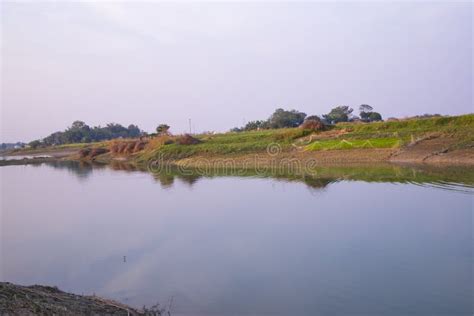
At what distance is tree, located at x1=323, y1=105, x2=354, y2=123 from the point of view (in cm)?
5977

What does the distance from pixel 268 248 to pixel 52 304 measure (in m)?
5.25

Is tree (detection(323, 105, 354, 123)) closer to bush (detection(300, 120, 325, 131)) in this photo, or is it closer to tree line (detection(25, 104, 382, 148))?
tree line (detection(25, 104, 382, 148))

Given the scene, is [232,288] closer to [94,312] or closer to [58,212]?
[94,312]

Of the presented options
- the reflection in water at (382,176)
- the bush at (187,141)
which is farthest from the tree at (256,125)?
the reflection in water at (382,176)

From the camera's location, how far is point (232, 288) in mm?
7926

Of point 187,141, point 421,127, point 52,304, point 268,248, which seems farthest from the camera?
point 187,141

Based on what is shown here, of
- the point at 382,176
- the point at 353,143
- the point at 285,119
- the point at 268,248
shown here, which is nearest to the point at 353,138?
the point at 353,143

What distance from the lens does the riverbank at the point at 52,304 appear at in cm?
590

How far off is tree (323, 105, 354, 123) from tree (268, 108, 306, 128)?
3.77 m

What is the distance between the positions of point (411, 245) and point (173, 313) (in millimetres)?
5517

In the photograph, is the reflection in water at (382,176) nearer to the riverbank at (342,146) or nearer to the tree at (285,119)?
the riverbank at (342,146)

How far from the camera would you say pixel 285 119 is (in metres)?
58.5

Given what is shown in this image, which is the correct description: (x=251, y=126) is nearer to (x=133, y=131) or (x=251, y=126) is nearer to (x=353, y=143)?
(x=353, y=143)

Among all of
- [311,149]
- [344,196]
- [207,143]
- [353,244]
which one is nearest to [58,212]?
[344,196]
